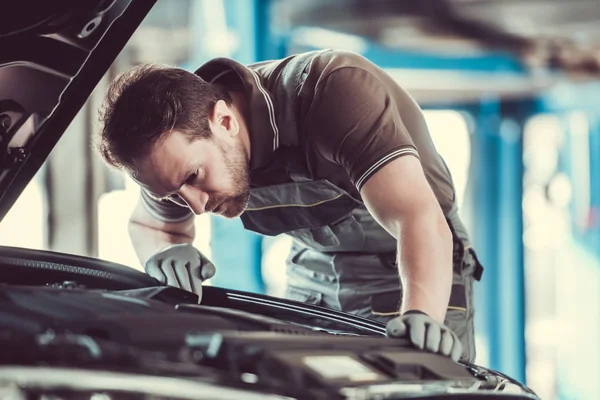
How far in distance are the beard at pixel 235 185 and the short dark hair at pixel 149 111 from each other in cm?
7

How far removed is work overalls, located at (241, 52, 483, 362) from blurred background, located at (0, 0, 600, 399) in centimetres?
303

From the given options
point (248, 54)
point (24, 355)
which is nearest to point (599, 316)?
point (248, 54)

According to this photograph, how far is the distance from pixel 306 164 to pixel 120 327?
0.69m

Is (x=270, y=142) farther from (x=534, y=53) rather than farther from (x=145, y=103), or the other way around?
(x=534, y=53)

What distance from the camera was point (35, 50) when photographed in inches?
56.4

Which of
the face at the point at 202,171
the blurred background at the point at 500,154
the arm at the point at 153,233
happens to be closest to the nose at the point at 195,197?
the face at the point at 202,171

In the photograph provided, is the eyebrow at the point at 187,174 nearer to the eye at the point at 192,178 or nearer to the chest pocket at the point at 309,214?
the eye at the point at 192,178

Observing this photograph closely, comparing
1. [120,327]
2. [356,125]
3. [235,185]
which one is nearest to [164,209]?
[235,185]

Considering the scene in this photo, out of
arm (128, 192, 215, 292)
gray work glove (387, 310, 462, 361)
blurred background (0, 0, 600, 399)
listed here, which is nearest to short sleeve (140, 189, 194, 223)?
arm (128, 192, 215, 292)

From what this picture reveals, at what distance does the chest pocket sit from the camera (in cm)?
167

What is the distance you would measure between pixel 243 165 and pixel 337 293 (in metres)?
0.52

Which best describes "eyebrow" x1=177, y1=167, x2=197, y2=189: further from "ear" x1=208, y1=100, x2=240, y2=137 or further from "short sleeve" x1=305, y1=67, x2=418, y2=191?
"short sleeve" x1=305, y1=67, x2=418, y2=191

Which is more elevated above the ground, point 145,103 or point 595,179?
point 595,179

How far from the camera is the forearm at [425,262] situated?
4.33 ft
